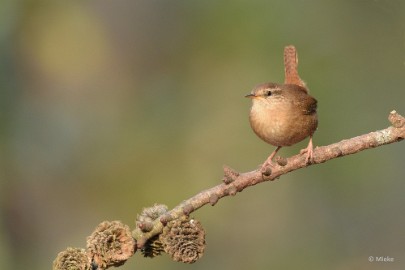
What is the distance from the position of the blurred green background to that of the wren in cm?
234

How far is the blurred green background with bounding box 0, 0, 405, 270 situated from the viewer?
635 centimetres

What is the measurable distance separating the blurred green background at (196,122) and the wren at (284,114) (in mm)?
2341

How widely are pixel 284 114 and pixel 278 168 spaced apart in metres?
1.21

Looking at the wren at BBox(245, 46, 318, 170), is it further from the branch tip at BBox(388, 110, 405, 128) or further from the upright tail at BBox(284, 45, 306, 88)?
the branch tip at BBox(388, 110, 405, 128)

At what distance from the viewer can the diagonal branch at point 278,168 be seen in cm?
191

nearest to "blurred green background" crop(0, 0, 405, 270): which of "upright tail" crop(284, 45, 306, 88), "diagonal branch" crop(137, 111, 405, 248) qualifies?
"upright tail" crop(284, 45, 306, 88)

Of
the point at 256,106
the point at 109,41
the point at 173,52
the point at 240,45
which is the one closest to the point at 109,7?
the point at 109,41

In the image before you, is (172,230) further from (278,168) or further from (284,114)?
(284,114)

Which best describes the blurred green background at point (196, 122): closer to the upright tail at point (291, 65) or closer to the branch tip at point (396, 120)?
the upright tail at point (291, 65)

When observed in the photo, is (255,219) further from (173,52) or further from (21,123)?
(21,123)

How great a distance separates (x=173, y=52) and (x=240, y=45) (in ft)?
2.69

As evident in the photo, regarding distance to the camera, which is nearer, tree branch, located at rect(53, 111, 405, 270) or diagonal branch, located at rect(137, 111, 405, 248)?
tree branch, located at rect(53, 111, 405, 270)

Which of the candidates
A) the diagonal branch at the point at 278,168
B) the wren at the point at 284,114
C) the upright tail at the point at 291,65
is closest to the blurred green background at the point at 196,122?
the upright tail at the point at 291,65

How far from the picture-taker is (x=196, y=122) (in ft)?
A: 23.1
